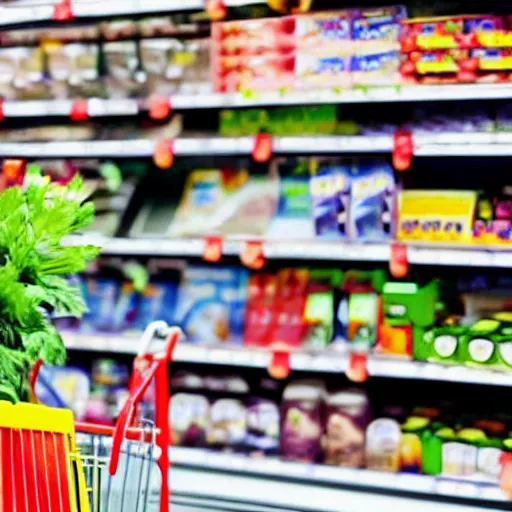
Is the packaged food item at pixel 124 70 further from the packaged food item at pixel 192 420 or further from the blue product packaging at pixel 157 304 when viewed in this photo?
the packaged food item at pixel 192 420

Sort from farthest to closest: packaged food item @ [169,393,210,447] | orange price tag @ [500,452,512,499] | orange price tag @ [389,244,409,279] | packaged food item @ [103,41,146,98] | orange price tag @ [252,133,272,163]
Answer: packaged food item @ [103,41,146,98] → packaged food item @ [169,393,210,447] → orange price tag @ [252,133,272,163] → orange price tag @ [389,244,409,279] → orange price tag @ [500,452,512,499]

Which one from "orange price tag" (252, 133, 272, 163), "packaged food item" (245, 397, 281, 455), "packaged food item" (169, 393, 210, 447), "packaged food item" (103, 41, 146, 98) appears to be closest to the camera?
"orange price tag" (252, 133, 272, 163)

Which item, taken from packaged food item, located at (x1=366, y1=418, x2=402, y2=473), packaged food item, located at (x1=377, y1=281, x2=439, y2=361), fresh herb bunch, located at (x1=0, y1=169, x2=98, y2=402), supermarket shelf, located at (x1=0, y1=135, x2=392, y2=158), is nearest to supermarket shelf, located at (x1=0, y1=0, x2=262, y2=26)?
supermarket shelf, located at (x1=0, y1=135, x2=392, y2=158)

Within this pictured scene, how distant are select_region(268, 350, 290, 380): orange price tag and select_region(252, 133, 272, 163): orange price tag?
0.66 metres

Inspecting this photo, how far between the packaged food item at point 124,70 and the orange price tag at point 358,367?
50.6 inches

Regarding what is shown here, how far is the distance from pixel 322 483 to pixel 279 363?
1.41 ft

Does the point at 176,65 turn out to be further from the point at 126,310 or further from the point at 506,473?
the point at 506,473

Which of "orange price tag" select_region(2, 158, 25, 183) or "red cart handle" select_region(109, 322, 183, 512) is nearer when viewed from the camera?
"red cart handle" select_region(109, 322, 183, 512)

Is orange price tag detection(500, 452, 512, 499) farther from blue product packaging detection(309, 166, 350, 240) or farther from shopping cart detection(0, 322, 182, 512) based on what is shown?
shopping cart detection(0, 322, 182, 512)

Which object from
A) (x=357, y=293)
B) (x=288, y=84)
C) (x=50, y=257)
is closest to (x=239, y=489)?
(x=357, y=293)

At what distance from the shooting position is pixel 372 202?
3.75 meters

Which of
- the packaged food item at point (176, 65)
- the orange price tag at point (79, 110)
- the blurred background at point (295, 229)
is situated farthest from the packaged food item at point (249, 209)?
the orange price tag at point (79, 110)

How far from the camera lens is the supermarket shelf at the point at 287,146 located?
344 centimetres

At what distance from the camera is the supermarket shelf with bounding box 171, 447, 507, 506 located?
3.46m
